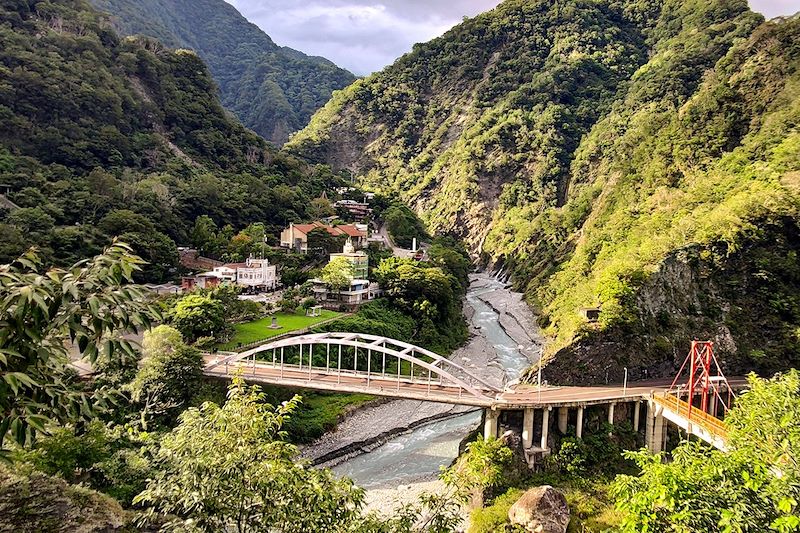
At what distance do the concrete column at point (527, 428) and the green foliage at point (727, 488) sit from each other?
46.1 feet

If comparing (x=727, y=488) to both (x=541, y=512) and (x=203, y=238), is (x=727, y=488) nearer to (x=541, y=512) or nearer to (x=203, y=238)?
(x=541, y=512)

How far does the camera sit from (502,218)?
92250 millimetres

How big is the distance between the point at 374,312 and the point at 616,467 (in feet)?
69.6

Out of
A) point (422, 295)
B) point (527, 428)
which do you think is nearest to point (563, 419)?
point (527, 428)

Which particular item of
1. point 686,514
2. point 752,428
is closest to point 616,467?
point 752,428

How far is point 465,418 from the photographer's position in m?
32.3

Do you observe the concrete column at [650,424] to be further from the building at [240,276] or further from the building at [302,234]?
the building at [302,234]

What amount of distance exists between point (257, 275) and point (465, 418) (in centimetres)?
2005

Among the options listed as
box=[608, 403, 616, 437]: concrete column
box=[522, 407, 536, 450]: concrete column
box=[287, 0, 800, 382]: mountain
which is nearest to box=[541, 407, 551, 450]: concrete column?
box=[522, 407, 536, 450]: concrete column

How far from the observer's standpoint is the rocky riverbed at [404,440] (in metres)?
24.2

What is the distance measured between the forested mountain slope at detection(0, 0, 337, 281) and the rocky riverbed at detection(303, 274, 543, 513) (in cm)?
1991

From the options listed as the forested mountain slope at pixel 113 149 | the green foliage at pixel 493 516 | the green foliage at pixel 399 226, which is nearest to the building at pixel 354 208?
the green foliage at pixel 399 226

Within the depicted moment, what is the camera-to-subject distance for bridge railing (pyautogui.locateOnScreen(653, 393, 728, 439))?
21.2m

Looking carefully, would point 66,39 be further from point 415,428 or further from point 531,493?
point 531,493
